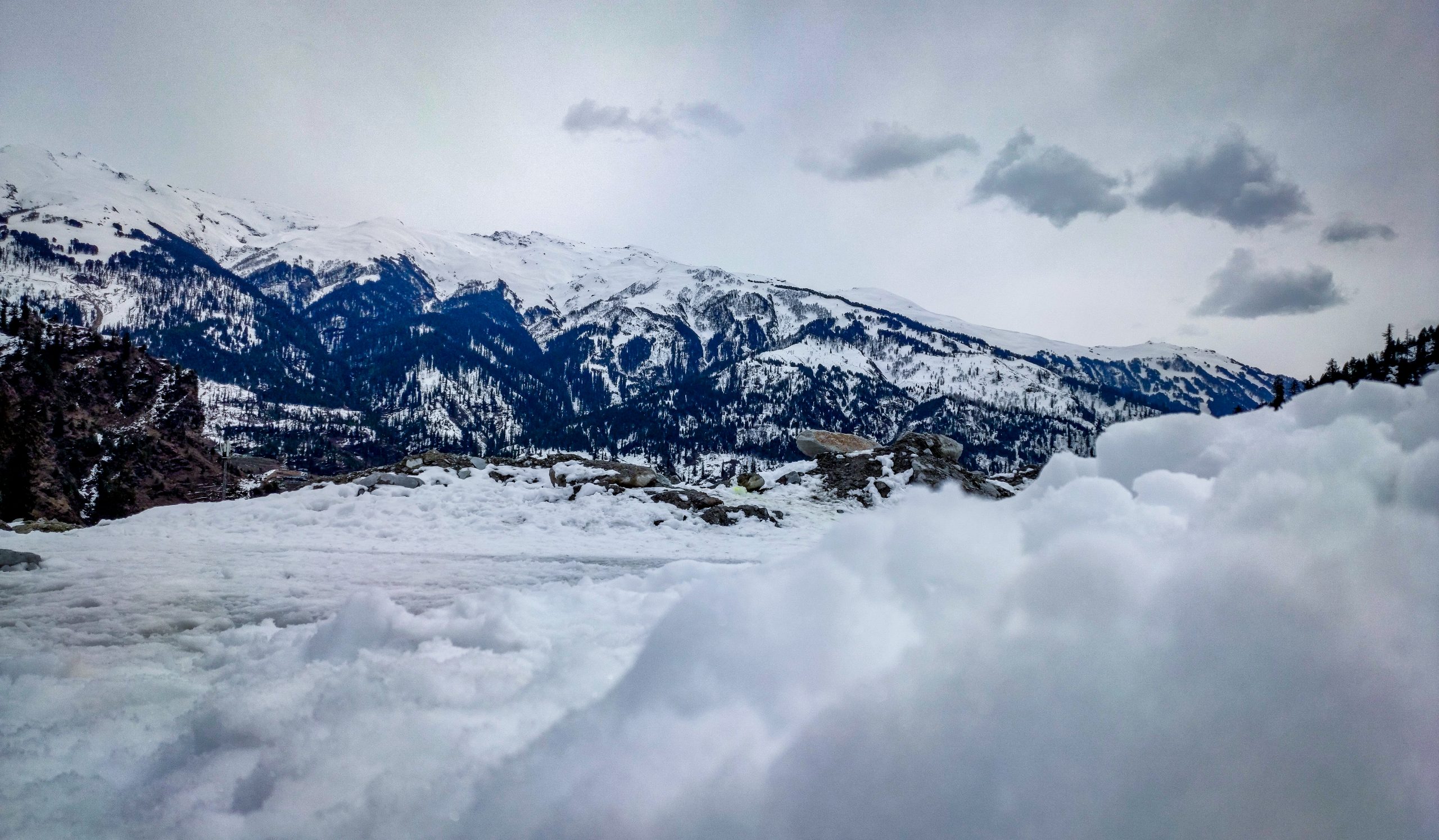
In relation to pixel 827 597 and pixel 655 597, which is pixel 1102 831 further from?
pixel 655 597

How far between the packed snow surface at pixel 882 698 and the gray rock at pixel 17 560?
16.1 ft

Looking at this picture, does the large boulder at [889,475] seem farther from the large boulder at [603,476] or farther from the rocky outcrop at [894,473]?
the large boulder at [603,476]

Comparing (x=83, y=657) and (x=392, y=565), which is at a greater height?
(x=83, y=657)

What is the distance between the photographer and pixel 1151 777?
6.53 ft

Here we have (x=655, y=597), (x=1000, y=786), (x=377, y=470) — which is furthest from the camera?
(x=377, y=470)

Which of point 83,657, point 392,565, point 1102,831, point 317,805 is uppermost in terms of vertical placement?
point 1102,831

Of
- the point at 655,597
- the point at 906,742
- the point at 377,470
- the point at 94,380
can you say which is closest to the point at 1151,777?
the point at 906,742

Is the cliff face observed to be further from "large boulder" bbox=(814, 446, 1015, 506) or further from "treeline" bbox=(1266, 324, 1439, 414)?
"treeline" bbox=(1266, 324, 1439, 414)

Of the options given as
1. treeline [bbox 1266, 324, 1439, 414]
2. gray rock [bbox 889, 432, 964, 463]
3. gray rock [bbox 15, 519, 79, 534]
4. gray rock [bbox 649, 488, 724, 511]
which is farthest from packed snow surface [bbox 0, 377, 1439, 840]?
treeline [bbox 1266, 324, 1439, 414]

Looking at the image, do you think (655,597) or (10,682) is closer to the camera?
(10,682)

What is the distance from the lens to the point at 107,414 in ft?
307

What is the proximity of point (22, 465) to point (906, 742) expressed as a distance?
56974 millimetres

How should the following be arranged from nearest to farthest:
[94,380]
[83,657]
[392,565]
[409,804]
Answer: [409,804] → [83,657] → [392,565] → [94,380]

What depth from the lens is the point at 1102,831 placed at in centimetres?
193
